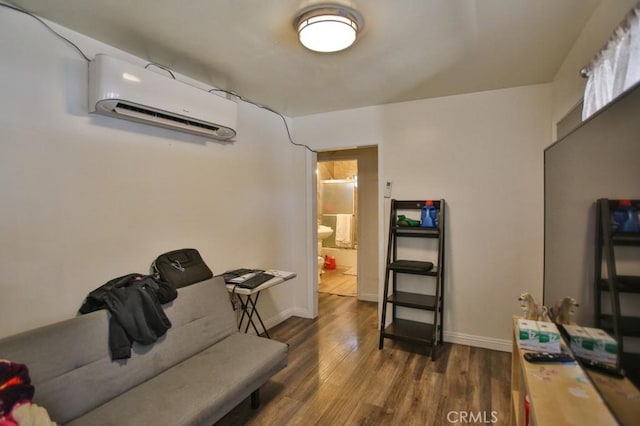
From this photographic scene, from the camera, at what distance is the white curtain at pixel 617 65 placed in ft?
3.64

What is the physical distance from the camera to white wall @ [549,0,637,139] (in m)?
1.41

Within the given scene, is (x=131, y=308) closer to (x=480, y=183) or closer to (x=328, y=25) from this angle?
(x=328, y=25)

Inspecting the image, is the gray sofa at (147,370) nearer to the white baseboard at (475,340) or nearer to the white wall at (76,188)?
the white wall at (76,188)

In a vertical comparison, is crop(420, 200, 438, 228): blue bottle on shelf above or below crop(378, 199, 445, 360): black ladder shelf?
above

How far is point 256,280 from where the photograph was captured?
2561 millimetres

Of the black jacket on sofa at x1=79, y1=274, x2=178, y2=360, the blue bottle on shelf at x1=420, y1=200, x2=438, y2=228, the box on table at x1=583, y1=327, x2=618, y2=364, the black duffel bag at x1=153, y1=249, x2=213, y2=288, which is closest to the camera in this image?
the box on table at x1=583, y1=327, x2=618, y2=364

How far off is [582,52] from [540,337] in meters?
1.66

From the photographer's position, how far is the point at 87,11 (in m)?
1.65

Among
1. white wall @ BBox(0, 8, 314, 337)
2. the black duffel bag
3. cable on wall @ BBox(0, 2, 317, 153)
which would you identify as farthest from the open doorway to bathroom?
the black duffel bag

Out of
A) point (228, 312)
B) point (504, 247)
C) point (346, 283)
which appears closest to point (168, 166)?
point (228, 312)

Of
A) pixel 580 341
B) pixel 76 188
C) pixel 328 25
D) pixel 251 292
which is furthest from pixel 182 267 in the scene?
pixel 580 341

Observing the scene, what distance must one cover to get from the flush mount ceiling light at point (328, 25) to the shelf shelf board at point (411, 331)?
2.39m

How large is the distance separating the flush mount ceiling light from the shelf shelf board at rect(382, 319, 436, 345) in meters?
2.39

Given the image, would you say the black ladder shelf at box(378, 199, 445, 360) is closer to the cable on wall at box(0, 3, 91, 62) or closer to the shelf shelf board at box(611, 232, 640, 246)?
the shelf shelf board at box(611, 232, 640, 246)
